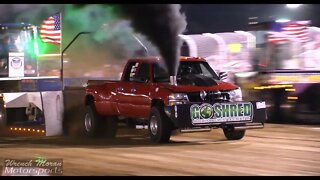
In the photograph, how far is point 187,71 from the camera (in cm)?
1306

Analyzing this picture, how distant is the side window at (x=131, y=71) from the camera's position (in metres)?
13.5

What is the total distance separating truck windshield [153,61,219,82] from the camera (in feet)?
41.9

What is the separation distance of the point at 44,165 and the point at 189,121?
3324 mm

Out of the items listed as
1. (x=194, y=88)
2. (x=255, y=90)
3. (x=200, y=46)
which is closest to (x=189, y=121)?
(x=194, y=88)

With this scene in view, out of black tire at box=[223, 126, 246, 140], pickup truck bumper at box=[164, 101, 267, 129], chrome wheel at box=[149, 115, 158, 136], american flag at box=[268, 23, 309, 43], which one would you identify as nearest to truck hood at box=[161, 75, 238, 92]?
pickup truck bumper at box=[164, 101, 267, 129]

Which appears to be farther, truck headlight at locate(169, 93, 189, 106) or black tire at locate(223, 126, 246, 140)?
black tire at locate(223, 126, 246, 140)

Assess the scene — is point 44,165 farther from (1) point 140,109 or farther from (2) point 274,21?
(2) point 274,21

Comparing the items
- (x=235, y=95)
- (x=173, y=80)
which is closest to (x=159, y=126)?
A: (x=173, y=80)

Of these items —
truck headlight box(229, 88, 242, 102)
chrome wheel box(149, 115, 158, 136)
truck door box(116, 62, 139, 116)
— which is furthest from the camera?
truck door box(116, 62, 139, 116)

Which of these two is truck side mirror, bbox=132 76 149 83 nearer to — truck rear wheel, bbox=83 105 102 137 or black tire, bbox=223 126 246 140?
truck rear wheel, bbox=83 105 102 137

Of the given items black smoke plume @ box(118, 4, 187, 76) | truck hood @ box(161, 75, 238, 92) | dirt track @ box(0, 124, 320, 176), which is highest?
black smoke plume @ box(118, 4, 187, 76)

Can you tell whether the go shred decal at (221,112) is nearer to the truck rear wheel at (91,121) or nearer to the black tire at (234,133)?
the black tire at (234,133)
